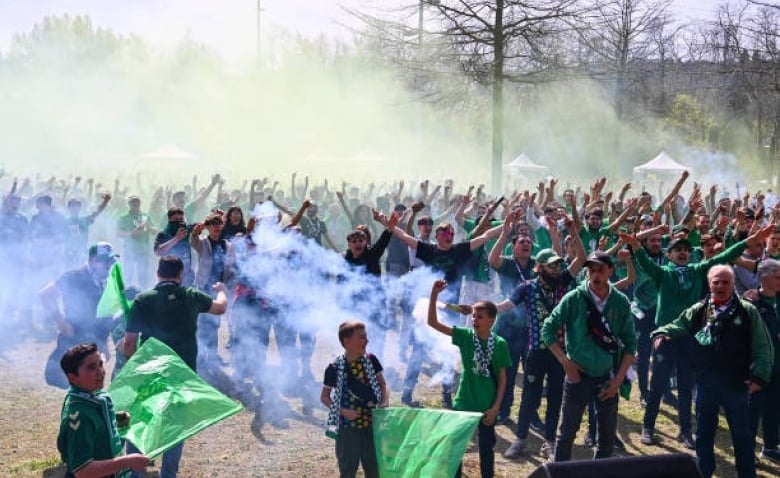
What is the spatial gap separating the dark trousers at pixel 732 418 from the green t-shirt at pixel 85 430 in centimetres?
387

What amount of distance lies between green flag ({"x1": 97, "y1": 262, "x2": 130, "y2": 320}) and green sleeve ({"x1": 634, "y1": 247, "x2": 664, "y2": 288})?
4.02 m

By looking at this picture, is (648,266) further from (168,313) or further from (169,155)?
(169,155)

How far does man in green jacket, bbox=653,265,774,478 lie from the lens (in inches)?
195

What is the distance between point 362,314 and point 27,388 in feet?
11.8

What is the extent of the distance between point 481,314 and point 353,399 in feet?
3.34

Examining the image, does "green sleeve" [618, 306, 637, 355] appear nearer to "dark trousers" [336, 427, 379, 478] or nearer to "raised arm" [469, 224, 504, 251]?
"dark trousers" [336, 427, 379, 478]

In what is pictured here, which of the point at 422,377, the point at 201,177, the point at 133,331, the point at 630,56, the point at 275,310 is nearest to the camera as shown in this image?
the point at 133,331

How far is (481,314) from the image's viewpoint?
498 centimetres

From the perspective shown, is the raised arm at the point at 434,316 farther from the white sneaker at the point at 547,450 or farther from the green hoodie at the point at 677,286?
the green hoodie at the point at 677,286

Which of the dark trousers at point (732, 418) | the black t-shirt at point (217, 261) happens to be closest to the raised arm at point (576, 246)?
the dark trousers at point (732, 418)

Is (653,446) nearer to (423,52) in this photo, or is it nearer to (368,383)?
(368,383)

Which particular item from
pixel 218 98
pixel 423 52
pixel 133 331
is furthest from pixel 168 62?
pixel 133 331

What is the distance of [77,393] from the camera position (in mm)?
3547

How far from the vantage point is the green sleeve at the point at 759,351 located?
16.1ft
